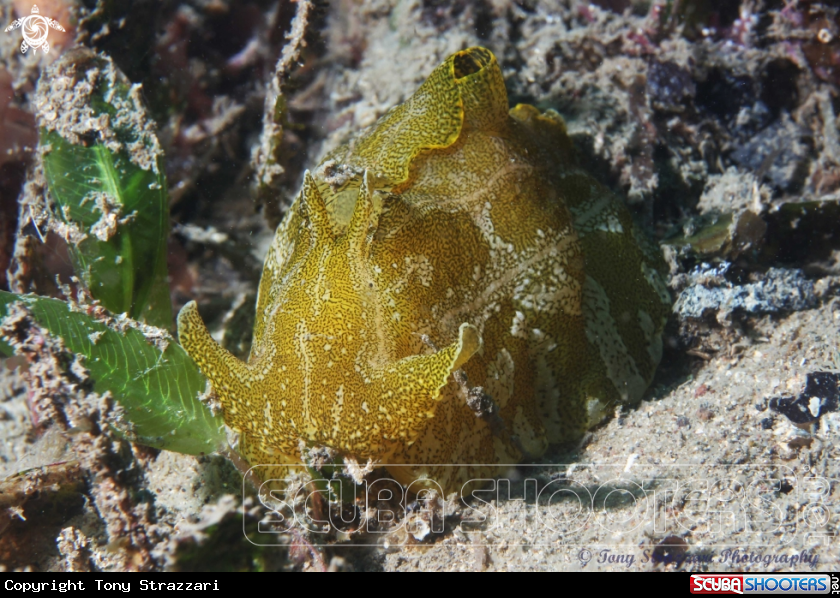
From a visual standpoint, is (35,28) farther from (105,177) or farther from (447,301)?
(447,301)

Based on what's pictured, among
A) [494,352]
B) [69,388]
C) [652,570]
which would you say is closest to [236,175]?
[69,388]

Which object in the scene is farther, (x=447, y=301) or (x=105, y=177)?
(x=105, y=177)

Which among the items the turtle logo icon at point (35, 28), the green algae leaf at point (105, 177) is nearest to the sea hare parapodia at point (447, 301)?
the green algae leaf at point (105, 177)

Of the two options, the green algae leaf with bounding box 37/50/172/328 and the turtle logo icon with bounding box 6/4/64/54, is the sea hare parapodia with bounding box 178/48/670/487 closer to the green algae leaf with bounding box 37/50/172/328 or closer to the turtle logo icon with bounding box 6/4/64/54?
the green algae leaf with bounding box 37/50/172/328

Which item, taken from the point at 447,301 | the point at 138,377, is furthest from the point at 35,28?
the point at 447,301

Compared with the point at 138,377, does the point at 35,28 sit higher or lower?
higher

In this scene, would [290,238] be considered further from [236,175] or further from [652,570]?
[652,570]
